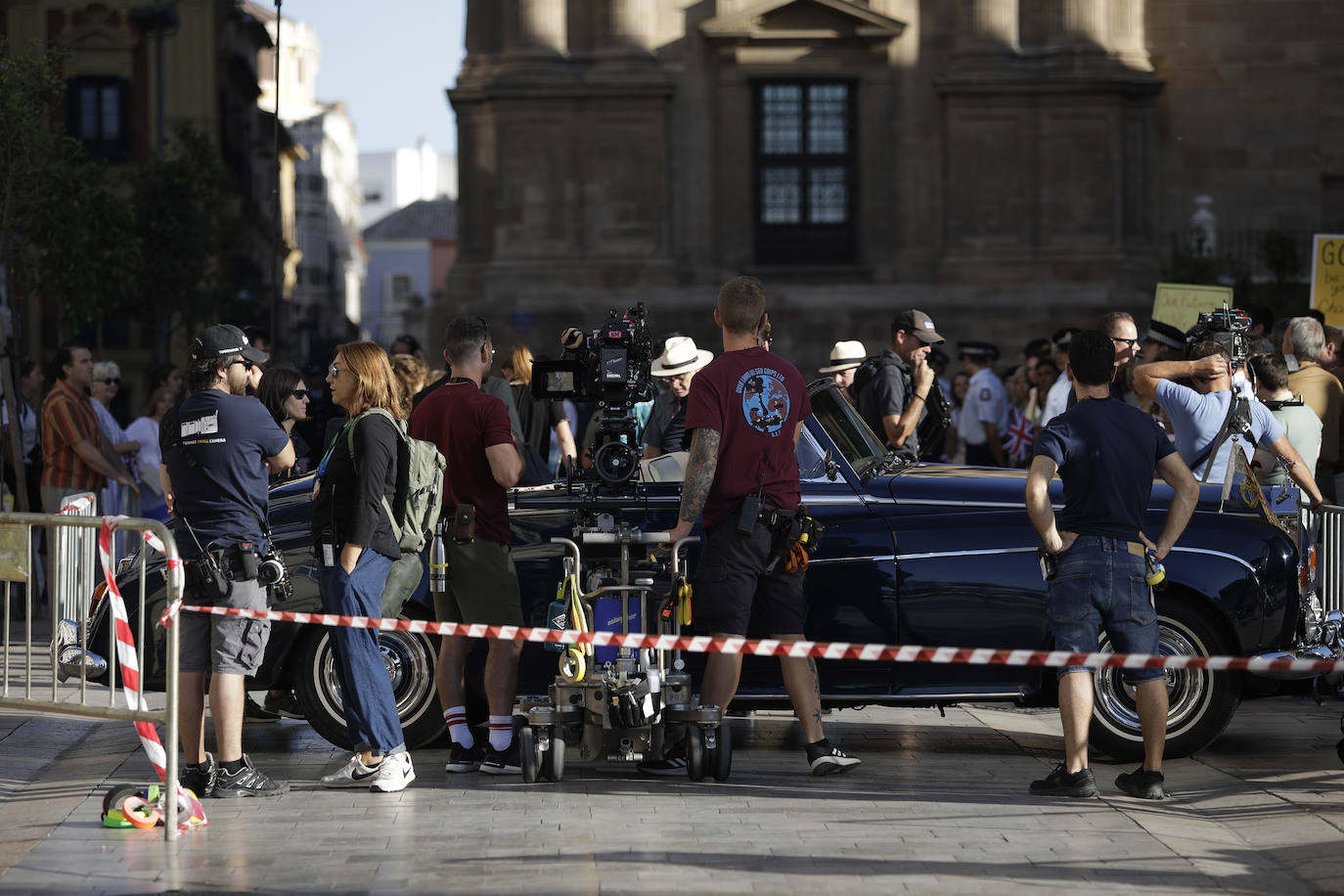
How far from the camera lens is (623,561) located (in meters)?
8.27

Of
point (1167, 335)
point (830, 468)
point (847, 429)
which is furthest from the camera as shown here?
point (1167, 335)

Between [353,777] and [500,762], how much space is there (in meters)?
0.68

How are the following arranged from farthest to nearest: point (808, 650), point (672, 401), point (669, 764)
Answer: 1. point (672, 401)
2. point (669, 764)
3. point (808, 650)

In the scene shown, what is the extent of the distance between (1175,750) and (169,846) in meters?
4.60

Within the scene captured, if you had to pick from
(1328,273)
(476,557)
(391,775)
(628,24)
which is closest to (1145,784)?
(476,557)

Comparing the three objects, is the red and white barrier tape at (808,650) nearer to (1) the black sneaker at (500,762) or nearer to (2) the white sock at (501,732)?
(2) the white sock at (501,732)

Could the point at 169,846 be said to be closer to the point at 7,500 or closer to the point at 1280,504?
the point at 1280,504

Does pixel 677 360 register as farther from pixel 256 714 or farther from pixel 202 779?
pixel 202 779

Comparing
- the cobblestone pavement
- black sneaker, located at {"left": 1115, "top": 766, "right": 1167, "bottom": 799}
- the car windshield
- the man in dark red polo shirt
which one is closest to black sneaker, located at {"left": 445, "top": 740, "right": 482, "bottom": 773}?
the cobblestone pavement

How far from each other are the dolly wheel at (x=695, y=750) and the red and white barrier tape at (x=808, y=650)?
0.39m

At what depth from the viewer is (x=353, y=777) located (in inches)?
332

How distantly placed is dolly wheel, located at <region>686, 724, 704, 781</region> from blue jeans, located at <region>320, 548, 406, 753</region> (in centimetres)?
125

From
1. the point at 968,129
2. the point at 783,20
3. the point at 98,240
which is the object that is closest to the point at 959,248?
the point at 968,129

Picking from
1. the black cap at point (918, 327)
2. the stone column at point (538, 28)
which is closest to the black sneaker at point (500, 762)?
the black cap at point (918, 327)
